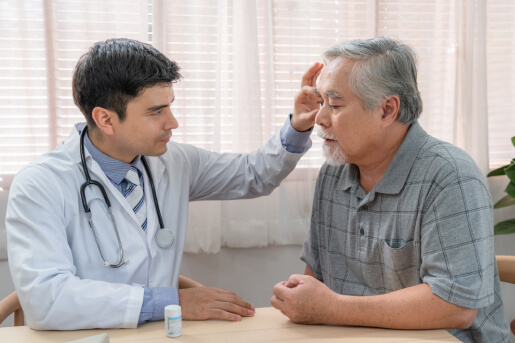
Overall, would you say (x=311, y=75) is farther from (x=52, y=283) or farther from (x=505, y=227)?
(x=505, y=227)

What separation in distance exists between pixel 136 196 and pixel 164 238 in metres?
0.17

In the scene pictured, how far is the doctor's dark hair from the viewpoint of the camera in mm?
1644

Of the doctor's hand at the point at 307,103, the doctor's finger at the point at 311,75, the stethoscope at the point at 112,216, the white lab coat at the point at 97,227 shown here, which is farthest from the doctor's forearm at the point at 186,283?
the doctor's finger at the point at 311,75

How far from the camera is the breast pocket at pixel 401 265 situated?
5.01 ft

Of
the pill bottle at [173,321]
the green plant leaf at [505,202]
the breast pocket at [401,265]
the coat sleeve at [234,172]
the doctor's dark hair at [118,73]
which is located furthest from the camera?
the green plant leaf at [505,202]

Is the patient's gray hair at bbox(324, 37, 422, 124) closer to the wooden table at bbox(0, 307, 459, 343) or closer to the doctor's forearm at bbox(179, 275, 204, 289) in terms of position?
the wooden table at bbox(0, 307, 459, 343)

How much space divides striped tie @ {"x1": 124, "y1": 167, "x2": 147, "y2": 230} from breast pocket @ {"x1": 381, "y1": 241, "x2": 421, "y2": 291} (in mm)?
762

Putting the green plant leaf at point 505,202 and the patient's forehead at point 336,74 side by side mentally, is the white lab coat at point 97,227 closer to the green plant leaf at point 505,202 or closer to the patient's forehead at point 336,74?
the patient's forehead at point 336,74

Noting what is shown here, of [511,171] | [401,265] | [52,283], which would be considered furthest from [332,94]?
[511,171]

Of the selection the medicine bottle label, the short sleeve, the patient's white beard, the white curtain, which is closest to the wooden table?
the medicine bottle label

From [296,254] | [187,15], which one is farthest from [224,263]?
[187,15]

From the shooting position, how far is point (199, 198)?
6.84 feet

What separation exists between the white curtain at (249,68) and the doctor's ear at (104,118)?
0.64m

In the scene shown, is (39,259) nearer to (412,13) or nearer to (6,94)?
(6,94)
